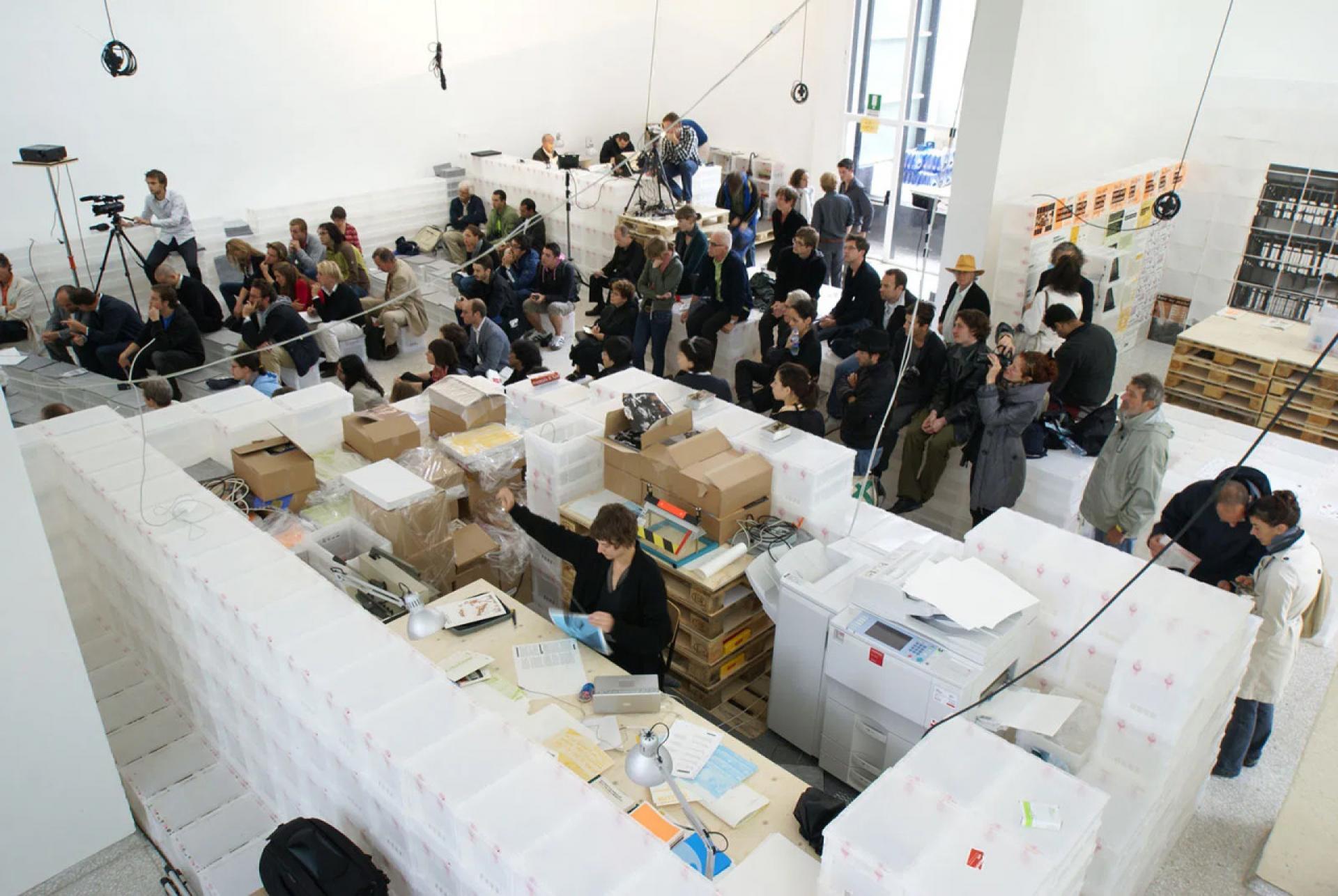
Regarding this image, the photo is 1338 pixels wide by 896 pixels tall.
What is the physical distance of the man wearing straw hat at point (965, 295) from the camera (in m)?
6.50

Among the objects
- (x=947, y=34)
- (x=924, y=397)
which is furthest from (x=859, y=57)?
(x=924, y=397)

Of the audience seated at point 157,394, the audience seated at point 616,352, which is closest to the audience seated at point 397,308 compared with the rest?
the audience seated at point 616,352

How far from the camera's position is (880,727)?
12.1 feet

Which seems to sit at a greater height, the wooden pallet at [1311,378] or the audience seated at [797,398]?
the audience seated at [797,398]

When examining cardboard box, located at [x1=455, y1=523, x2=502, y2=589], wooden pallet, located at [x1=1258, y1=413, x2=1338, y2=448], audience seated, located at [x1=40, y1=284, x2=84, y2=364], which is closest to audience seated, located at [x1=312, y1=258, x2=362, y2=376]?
audience seated, located at [x1=40, y1=284, x2=84, y2=364]

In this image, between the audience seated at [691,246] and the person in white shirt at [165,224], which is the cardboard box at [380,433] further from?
the person in white shirt at [165,224]

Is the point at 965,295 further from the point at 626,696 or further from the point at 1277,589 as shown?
the point at 626,696

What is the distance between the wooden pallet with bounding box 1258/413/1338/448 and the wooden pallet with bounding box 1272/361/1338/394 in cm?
29

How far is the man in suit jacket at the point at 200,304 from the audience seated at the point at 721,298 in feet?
13.3

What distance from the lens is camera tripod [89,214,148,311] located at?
8070 mm

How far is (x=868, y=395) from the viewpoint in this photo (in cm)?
555

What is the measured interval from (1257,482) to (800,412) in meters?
2.11

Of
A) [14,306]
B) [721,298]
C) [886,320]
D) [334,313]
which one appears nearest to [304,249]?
[334,313]

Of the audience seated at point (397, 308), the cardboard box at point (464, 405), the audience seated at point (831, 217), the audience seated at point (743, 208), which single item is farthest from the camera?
the audience seated at point (743, 208)
